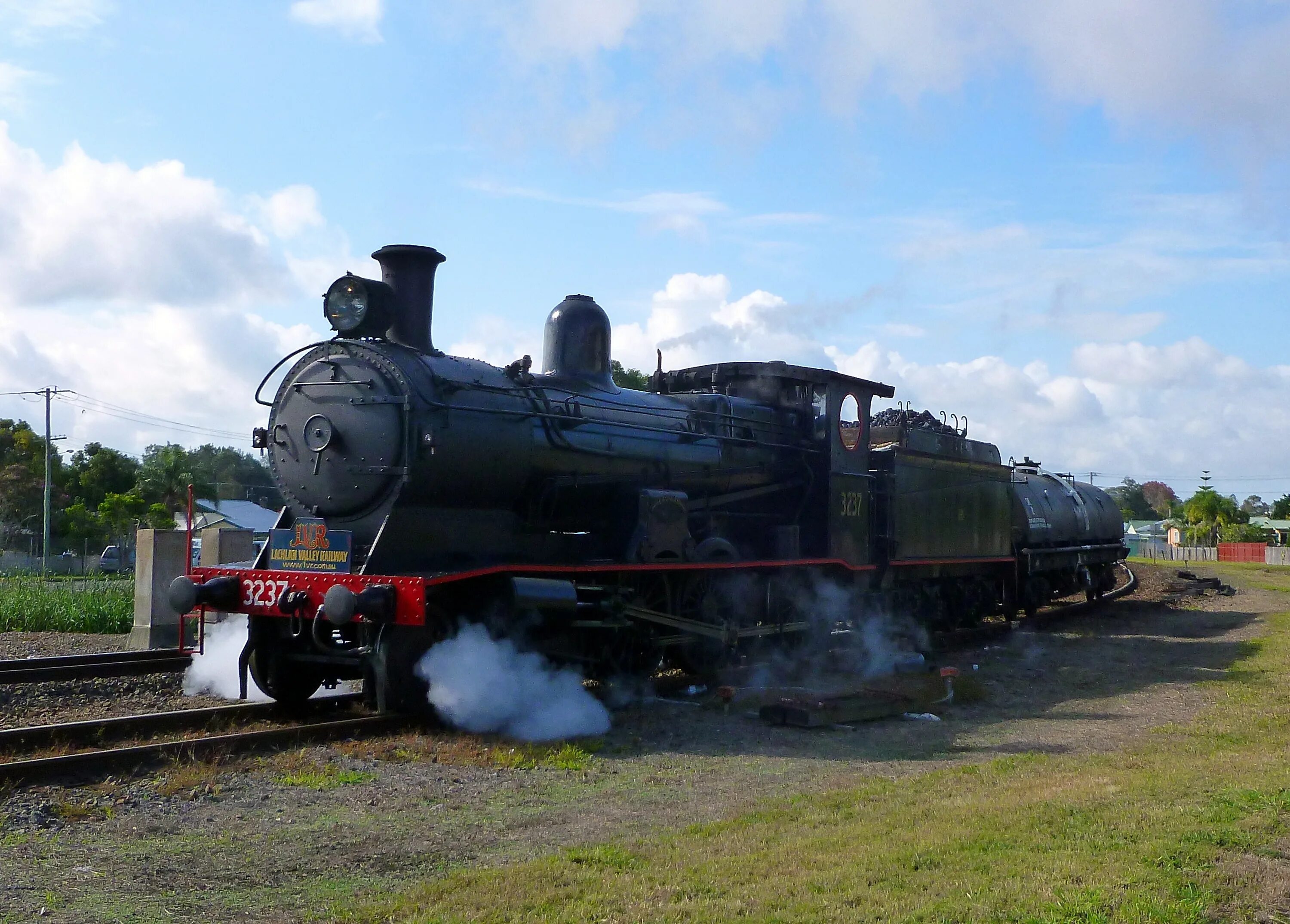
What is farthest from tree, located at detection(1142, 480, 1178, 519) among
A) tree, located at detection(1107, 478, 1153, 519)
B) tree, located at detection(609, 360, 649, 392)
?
tree, located at detection(609, 360, 649, 392)

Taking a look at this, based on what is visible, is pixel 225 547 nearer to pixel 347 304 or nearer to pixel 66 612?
pixel 66 612

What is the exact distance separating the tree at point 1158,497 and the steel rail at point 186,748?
144521mm

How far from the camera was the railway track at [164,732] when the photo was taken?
716 cm

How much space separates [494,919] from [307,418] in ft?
21.0

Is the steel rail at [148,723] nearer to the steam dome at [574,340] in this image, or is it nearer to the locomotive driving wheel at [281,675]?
the locomotive driving wheel at [281,675]

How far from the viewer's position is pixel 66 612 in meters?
17.7

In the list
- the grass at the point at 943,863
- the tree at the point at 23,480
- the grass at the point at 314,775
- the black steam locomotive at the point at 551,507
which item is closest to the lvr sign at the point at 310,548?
the black steam locomotive at the point at 551,507

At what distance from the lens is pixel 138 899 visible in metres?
4.77

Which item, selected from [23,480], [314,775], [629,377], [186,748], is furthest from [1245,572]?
[23,480]

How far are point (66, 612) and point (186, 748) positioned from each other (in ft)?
38.1

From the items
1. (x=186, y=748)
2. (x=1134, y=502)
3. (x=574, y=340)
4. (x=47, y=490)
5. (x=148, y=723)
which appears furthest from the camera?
(x=1134, y=502)

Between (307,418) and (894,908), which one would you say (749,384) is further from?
(894,908)

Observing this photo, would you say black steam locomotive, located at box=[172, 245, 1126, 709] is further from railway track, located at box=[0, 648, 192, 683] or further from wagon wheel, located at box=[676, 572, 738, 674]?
railway track, located at box=[0, 648, 192, 683]

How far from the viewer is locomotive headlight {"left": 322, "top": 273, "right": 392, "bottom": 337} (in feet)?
32.6
